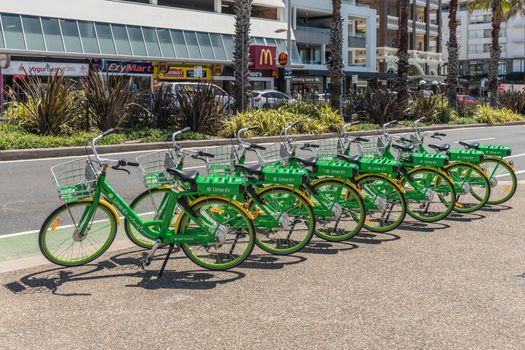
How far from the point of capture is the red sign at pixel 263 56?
44.0 meters

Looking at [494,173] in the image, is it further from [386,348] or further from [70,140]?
[70,140]

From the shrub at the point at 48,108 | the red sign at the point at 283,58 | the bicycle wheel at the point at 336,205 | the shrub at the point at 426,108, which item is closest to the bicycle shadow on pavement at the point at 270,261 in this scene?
the bicycle wheel at the point at 336,205

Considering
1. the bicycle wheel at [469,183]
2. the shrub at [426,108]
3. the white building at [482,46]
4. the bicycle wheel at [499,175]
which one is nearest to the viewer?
the bicycle wheel at [469,183]

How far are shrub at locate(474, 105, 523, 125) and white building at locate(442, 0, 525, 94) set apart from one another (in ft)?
208

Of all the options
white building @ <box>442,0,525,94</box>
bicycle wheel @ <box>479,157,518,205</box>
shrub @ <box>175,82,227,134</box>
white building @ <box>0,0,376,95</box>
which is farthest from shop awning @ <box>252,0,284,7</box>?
white building @ <box>442,0,525,94</box>

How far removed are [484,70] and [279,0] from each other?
2303 inches

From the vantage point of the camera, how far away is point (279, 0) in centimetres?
5103

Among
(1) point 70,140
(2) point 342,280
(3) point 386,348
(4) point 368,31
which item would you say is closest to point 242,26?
(1) point 70,140

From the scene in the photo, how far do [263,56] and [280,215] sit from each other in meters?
39.6

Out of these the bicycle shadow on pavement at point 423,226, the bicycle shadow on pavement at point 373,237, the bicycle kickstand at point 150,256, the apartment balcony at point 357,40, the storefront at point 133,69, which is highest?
the apartment balcony at point 357,40

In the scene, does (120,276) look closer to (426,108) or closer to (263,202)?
(263,202)

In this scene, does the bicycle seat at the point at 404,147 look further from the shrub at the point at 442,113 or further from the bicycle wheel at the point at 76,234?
the shrub at the point at 442,113

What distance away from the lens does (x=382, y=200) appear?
7023 mm

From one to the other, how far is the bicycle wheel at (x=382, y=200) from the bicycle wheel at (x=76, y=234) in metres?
2.82
